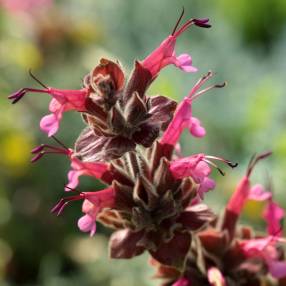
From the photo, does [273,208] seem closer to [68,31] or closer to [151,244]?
[151,244]

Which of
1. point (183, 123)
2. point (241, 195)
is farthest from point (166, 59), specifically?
point (241, 195)

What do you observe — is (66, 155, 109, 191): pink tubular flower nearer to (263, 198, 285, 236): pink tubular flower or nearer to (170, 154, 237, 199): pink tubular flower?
(170, 154, 237, 199): pink tubular flower

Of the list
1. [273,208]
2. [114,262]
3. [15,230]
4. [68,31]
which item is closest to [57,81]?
[68,31]

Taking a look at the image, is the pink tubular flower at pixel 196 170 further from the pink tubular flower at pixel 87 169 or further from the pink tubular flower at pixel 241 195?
the pink tubular flower at pixel 241 195

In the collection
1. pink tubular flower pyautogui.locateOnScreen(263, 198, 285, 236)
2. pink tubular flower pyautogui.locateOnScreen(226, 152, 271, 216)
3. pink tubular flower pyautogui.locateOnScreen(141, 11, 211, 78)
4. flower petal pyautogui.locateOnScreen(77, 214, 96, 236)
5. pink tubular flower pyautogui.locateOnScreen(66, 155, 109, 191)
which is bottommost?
pink tubular flower pyautogui.locateOnScreen(263, 198, 285, 236)

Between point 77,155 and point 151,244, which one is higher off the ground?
point 77,155

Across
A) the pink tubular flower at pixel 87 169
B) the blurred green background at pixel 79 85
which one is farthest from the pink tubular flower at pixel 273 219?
the blurred green background at pixel 79 85

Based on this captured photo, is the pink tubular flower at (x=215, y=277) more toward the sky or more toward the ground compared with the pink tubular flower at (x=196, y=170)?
more toward the ground

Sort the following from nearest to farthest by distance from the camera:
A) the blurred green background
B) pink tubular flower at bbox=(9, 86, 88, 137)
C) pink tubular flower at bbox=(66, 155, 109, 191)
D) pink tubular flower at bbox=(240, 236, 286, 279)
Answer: pink tubular flower at bbox=(9, 86, 88, 137)
pink tubular flower at bbox=(66, 155, 109, 191)
pink tubular flower at bbox=(240, 236, 286, 279)
the blurred green background

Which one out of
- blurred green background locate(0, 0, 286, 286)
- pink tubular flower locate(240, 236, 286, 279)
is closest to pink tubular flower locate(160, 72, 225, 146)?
pink tubular flower locate(240, 236, 286, 279)
